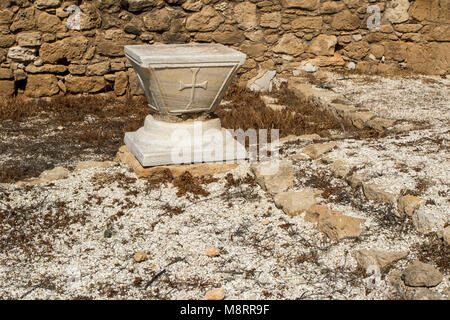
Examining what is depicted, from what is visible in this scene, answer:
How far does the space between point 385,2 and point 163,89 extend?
5.12m

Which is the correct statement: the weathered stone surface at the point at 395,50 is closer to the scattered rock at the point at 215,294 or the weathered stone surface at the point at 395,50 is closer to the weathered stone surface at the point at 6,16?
the weathered stone surface at the point at 6,16

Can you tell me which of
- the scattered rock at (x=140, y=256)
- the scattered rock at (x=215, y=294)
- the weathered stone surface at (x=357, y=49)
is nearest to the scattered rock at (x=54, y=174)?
the scattered rock at (x=140, y=256)

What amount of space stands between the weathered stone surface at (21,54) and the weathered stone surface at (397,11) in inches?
207

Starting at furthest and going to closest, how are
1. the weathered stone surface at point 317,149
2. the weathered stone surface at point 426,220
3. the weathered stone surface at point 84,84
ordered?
the weathered stone surface at point 84,84, the weathered stone surface at point 317,149, the weathered stone surface at point 426,220

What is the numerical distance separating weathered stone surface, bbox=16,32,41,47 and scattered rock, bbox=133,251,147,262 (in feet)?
15.4

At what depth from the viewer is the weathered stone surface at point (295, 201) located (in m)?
3.96

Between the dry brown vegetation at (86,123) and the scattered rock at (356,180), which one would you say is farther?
the dry brown vegetation at (86,123)

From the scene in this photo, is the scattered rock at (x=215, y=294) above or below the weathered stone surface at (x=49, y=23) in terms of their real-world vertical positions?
below

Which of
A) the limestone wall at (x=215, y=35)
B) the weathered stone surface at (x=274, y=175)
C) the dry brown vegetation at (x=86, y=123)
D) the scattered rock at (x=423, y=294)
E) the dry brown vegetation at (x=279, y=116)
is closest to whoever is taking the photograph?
the scattered rock at (x=423, y=294)

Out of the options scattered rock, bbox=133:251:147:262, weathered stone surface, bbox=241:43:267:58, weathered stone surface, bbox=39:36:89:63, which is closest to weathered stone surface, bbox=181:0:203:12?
weathered stone surface, bbox=241:43:267:58

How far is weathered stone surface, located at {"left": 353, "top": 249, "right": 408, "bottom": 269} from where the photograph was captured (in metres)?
3.23

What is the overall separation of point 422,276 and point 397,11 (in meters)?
6.23

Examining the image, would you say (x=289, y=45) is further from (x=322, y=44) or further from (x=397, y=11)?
(x=397, y=11)
